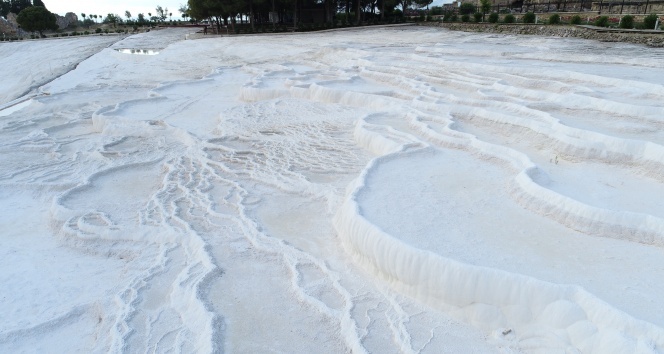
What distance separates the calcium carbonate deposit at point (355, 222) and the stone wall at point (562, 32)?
12.7 feet

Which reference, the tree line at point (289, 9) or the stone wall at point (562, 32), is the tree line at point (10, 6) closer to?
the tree line at point (289, 9)

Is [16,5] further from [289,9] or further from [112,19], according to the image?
[289,9]

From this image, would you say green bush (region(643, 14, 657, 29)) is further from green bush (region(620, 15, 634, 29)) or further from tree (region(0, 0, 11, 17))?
tree (region(0, 0, 11, 17))

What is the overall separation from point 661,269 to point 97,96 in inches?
483

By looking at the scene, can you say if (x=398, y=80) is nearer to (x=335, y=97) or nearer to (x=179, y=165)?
(x=335, y=97)

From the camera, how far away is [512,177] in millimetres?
4703

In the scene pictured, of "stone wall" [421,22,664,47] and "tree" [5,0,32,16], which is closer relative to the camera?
"stone wall" [421,22,664,47]

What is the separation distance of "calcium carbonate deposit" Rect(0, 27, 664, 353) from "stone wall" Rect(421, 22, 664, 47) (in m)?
3.86

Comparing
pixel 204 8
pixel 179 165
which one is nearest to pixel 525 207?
pixel 179 165

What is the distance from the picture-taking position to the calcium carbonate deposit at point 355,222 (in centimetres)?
319

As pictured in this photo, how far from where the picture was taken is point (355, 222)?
13.3 ft

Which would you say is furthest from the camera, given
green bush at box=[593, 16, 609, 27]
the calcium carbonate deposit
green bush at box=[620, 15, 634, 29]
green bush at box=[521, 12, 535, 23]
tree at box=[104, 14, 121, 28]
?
tree at box=[104, 14, 121, 28]

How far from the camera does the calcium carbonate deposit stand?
319cm

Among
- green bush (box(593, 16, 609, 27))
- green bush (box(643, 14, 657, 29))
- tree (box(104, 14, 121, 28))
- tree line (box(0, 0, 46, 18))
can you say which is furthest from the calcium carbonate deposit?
tree line (box(0, 0, 46, 18))
